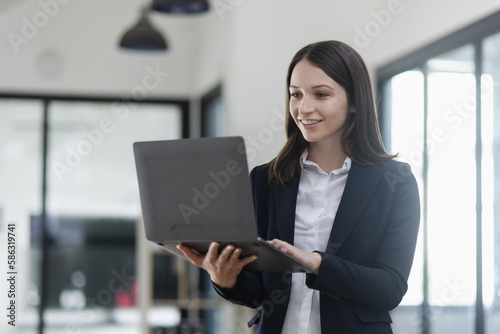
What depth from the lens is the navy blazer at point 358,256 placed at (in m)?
1.40

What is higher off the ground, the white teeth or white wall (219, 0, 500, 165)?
white wall (219, 0, 500, 165)

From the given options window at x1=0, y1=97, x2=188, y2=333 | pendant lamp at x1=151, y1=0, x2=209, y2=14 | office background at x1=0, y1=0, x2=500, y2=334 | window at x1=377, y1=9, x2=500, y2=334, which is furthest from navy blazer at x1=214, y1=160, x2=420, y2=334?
window at x1=0, y1=97, x2=188, y2=333

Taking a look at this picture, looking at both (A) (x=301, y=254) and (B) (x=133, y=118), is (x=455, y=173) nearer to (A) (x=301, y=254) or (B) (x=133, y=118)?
(A) (x=301, y=254)

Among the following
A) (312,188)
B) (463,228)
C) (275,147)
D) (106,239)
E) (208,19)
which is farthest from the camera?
(106,239)

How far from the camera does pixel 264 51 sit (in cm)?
540

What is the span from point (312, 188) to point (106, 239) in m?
5.53

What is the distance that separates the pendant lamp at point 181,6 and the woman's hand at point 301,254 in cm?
295

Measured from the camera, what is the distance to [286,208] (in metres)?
1.52

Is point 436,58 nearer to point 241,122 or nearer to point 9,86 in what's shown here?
point 241,122

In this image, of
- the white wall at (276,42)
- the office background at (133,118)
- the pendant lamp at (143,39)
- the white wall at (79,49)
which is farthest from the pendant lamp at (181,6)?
the white wall at (79,49)

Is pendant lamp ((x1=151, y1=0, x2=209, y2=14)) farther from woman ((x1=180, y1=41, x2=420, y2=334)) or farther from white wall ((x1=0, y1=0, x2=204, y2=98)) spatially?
woman ((x1=180, y1=41, x2=420, y2=334))

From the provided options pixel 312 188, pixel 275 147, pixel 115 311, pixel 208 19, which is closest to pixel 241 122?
pixel 275 147

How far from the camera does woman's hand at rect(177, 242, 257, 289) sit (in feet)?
4.54

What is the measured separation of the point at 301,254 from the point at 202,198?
22cm
